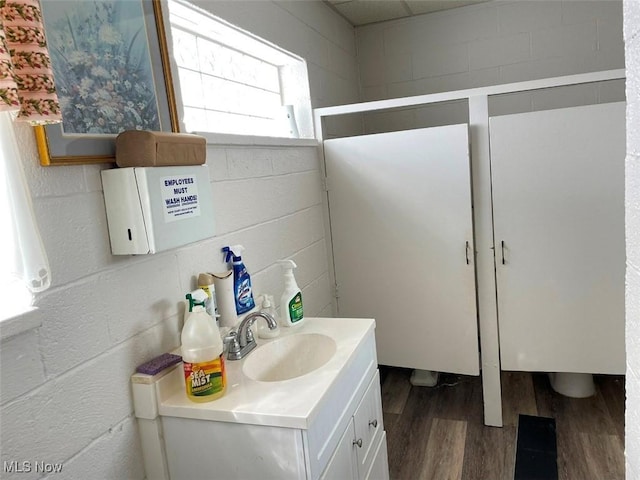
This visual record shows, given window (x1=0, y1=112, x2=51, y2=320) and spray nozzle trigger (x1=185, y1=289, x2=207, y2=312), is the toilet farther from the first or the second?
window (x1=0, y1=112, x2=51, y2=320)

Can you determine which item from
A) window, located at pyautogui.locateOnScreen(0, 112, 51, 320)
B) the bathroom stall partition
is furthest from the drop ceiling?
window, located at pyautogui.locateOnScreen(0, 112, 51, 320)

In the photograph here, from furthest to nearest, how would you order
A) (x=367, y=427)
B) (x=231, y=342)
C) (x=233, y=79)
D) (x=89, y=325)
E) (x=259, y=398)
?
1. (x=233, y=79)
2. (x=367, y=427)
3. (x=231, y=342)
4. (x=259, y=398)
5. (x=89, y=325)

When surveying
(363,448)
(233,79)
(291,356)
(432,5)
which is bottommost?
(363,448)

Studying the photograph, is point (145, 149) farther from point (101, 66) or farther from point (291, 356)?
point (291, 356)

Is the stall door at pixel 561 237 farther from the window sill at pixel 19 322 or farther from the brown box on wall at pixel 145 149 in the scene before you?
the window sill at pixel 19 322

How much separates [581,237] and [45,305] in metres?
2.05

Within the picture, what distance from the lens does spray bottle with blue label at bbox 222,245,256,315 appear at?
160 cm

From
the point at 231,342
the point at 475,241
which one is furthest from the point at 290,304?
the point at 475,241

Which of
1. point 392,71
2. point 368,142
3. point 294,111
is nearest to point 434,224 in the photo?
point 368,142

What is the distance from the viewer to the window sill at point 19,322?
2.88 feet

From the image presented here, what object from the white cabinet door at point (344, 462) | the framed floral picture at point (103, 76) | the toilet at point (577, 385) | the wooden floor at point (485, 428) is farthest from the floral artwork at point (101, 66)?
the toilet at point (577, 385)

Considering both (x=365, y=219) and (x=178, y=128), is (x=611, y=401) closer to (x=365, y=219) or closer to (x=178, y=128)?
(x=365, y=219)

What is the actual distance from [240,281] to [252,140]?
21.5 inches

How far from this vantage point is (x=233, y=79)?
6.92 feet
